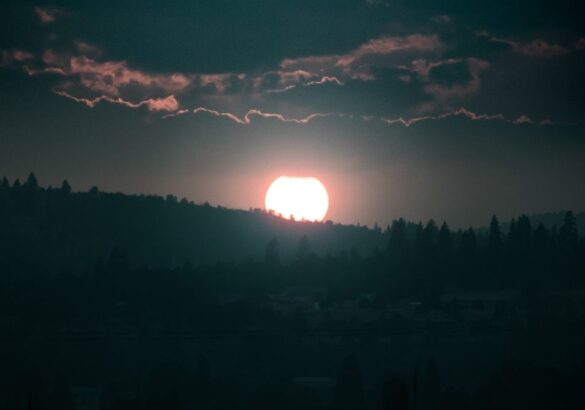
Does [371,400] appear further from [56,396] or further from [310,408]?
[56,396]

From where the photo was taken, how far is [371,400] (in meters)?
197

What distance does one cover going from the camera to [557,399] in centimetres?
15812

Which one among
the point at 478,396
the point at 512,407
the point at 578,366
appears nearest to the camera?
the point at 512,407

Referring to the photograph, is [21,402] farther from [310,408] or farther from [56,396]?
[310,408]

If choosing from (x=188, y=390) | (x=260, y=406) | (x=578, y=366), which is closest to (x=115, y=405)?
(x=260, y=406)

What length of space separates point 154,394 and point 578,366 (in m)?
63.7

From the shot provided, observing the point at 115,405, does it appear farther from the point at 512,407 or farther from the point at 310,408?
the point at 512,407

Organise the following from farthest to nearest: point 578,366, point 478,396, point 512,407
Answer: point 578,366, point 478,396, point 512,407

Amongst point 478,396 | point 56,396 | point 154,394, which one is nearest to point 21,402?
point 56,396

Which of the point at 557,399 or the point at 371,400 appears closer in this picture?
the point at 557,399

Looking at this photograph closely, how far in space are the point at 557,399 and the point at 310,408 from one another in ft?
116

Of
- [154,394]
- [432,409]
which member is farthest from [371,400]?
[154,394]

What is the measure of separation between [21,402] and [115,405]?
2948 cm

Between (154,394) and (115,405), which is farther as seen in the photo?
(154,394)
